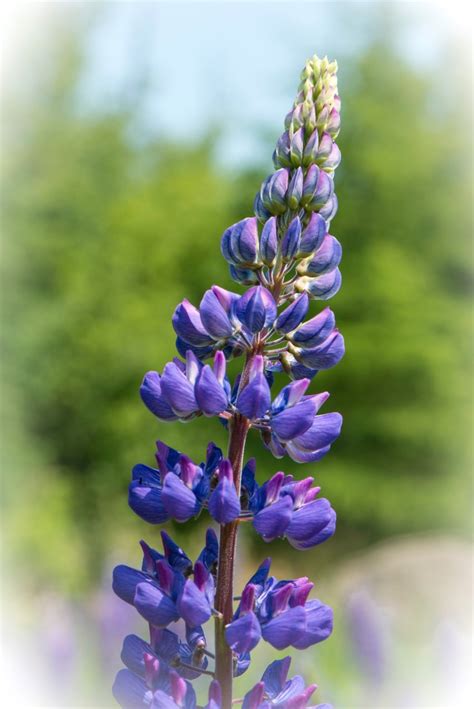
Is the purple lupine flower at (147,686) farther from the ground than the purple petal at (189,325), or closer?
closer

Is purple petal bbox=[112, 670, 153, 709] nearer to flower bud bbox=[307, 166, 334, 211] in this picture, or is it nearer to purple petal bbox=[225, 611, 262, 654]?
purple petal bbox=[225, 611, 262, 654]

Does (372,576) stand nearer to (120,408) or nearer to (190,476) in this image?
(120,408)

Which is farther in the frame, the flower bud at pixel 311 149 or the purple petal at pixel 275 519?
the flower bud at pixel 311 149

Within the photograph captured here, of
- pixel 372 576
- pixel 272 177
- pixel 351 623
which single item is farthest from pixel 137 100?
pixel 272 177

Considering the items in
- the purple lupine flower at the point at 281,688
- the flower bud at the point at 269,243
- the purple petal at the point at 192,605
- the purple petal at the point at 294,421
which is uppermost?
the flower bud at the point at 269,243

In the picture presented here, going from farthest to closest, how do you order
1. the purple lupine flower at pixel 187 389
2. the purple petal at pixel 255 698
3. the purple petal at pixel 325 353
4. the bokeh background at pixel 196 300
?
the bokeh background at pixel 196 300 → the purple petal at pixel 325 353 → the purple lupine flower at pixel 187 389 → the purple petal at pixel 255 698

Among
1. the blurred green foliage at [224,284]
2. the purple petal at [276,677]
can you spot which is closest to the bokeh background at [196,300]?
the blurred green foliage at [224,284]

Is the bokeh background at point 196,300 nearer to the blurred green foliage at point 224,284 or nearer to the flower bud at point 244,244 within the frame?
the blurred green foliage at point 224,284
